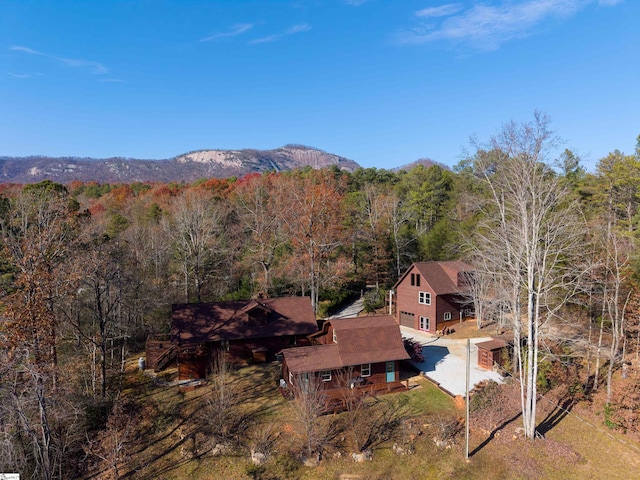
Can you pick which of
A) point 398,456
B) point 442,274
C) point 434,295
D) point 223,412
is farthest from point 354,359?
point 442,274

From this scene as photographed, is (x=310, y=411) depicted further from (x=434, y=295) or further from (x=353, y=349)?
(x=434, y=295)

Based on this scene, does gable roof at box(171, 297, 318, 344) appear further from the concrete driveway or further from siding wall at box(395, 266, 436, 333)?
siding wall at box(395, 266, 436, 333)

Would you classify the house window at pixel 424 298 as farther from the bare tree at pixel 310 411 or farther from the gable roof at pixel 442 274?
the bare tree at pixel 310 411

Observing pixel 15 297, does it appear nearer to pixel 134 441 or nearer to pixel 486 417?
pixel 134 441

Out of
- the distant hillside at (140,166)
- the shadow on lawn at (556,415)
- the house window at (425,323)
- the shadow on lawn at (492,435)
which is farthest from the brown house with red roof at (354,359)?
the distant hillside at (140,166)

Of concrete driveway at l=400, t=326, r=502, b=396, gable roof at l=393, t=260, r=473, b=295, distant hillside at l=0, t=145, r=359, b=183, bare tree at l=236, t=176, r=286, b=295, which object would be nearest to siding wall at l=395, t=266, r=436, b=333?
gable roof at l=393, t=260, r=473, b=295
